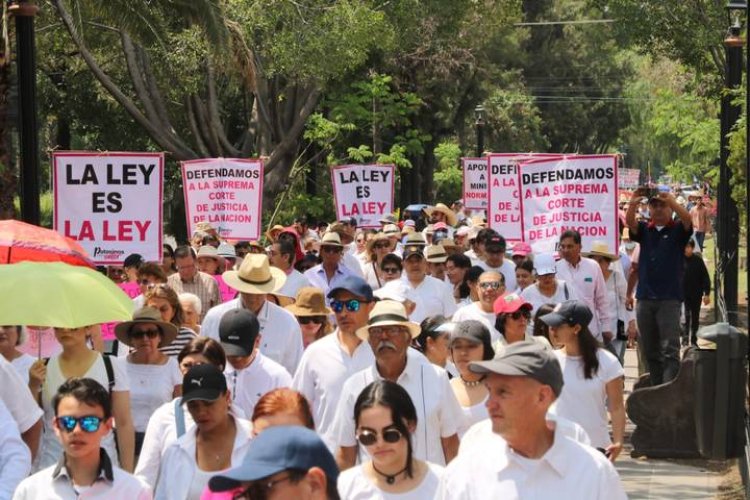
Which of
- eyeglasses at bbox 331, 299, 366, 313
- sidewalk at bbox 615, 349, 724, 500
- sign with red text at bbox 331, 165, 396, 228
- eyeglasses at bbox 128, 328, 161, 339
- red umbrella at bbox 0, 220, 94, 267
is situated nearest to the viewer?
eyeglasses at bbox 331, 299, 366, 313

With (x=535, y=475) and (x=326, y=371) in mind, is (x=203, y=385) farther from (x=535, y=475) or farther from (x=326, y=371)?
(x=535, y=475)

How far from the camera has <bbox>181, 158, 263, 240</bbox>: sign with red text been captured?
1827cm

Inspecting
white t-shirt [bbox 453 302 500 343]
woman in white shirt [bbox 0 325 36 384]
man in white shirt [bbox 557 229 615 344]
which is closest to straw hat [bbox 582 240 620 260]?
man in white shirt [bbox 557 229 615 344]

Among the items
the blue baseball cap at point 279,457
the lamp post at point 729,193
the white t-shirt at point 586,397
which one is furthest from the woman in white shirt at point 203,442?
the lamp post at point 729,193

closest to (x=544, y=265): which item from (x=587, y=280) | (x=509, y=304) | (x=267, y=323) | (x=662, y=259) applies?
(x=587, y=280)

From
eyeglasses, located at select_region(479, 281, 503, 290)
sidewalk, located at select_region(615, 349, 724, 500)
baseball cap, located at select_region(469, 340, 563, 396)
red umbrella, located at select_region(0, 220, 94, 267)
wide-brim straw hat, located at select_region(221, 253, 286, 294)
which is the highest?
red umbrella, located at select_region(0, 220, 94, 267)

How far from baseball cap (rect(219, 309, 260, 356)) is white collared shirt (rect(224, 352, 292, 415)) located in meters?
0.12

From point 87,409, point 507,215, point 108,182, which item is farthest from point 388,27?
point 87,409

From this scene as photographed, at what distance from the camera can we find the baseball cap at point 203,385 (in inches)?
255

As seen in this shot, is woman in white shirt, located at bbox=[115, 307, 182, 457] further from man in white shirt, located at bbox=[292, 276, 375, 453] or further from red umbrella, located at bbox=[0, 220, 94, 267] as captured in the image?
man in white shirt, located at bbox=[292, 276, 375, 453]

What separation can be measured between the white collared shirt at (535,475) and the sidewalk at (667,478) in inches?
259

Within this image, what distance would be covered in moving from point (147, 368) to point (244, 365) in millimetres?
823

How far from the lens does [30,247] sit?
9766 millimetres

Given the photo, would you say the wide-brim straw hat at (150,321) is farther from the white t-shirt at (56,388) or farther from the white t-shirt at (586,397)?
the white t-shirt at (586,397)
